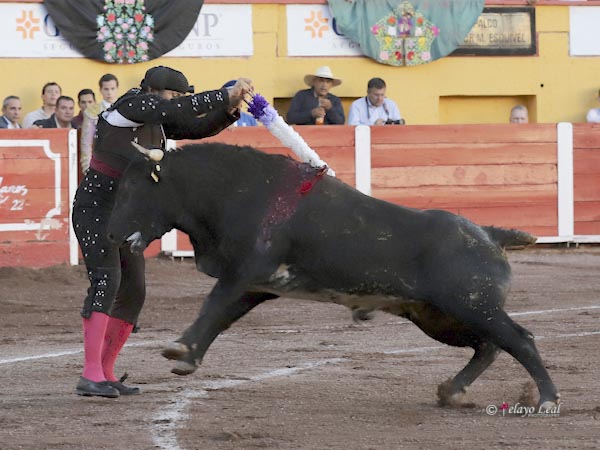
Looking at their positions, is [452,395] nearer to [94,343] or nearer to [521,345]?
[521,345]

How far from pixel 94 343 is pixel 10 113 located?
21.1ft

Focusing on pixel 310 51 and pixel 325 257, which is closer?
pixel 325 257

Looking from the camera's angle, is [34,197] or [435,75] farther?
[435,75]

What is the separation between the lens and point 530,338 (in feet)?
17.4

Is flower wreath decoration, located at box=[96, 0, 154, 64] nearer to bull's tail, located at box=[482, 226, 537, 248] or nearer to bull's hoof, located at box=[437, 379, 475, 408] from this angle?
bull's tail, located at box=[482, 226, 537, 248]

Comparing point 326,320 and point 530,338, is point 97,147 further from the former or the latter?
point 326,320

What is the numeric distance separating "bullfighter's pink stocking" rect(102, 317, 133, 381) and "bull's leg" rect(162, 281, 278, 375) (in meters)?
0.71

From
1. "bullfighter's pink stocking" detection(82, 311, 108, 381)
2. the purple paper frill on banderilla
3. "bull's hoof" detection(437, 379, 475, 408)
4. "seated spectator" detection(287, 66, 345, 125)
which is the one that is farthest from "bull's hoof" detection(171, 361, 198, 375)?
"seated spectator" detection(287, 66, 345, 125)

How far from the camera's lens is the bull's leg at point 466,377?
5496 millimetres

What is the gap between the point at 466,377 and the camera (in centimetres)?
554

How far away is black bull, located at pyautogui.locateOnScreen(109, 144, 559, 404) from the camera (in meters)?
5.29

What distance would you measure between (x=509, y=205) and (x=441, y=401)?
7.72 metres

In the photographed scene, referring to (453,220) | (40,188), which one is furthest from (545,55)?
(453,220)

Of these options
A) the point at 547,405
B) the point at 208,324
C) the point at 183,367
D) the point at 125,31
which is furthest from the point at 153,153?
the point at 125,31
